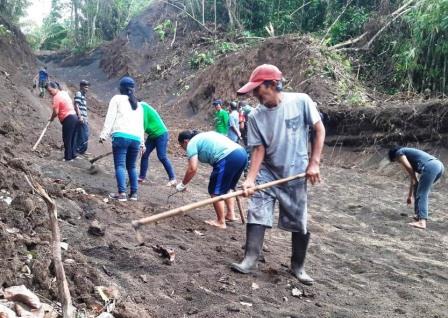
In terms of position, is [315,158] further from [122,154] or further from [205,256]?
[122,154]

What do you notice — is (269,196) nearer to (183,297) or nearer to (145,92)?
(183,297)

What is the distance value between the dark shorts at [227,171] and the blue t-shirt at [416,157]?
9.06 feet

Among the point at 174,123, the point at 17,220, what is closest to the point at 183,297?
the point at 17,220

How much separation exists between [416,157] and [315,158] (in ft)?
12.5

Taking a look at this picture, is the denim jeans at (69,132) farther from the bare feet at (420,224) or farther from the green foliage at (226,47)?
the green foliage at (226,47)

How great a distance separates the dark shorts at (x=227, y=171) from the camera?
5664 mm

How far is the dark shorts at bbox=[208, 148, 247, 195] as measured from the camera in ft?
18.6

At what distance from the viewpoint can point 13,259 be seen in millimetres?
3148

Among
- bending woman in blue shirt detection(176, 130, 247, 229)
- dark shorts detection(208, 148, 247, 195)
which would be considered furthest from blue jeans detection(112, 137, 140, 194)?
dark shorts detection(208, 148, 247, 195)

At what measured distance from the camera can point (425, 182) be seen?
281 inches

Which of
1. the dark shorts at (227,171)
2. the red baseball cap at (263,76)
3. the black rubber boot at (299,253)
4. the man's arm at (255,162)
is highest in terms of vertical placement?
the red baseball cap at (263,76)

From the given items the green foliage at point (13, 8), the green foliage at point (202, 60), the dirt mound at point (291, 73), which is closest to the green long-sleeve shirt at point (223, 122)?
the dirt mound at point (291, 73)

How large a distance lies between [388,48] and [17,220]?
16.3 m

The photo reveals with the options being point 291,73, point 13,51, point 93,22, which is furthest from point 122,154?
point 93,22
